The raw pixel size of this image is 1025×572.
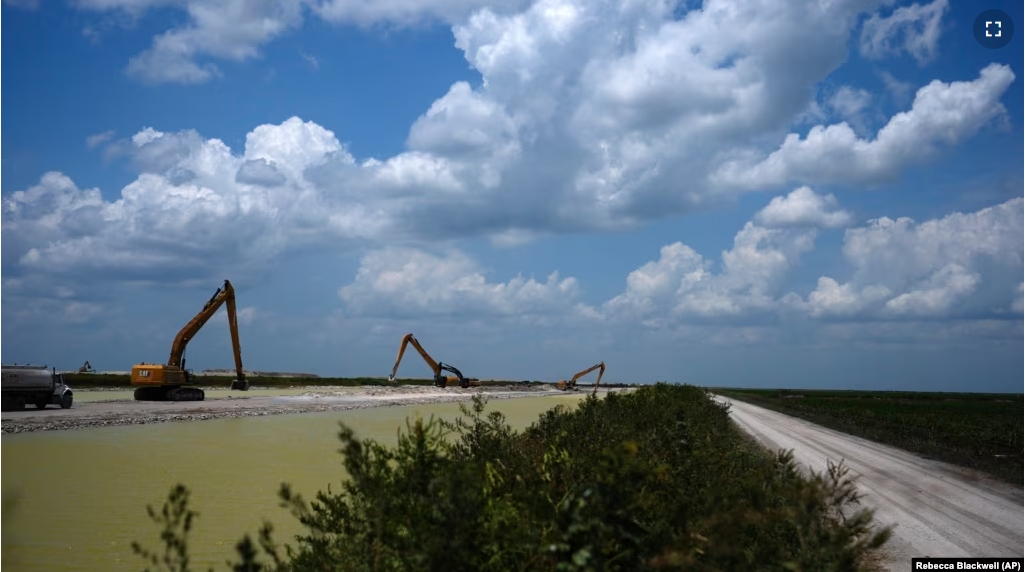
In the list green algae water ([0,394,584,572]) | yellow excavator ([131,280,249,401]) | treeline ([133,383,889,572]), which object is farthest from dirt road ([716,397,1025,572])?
yellow excavator ([131,280,249,401])

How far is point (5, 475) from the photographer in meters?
19.0

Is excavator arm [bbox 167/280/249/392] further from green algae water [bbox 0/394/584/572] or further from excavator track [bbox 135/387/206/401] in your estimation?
green algae water [bbox 0/394/584/572]

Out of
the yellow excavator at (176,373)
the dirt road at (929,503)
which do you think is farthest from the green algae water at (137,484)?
the yellow excavator at (176,373)

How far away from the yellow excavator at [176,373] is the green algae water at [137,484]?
17.3m

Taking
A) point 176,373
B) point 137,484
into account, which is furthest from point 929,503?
point 176,373

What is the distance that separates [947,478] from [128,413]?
36.8 meters

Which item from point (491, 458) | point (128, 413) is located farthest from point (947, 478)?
point (128, 413)

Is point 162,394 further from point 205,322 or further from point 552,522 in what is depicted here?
point 552,522

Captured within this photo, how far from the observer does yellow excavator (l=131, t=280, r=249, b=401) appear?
50.7 metres

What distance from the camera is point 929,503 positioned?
584 inches

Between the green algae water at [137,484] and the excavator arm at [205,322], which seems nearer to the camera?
the green algae water at [137,484]

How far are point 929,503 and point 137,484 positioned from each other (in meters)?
17.0

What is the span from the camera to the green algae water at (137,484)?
1163cm

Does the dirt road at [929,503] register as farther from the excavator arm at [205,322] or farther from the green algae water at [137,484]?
the excavator arm at [205,322]
